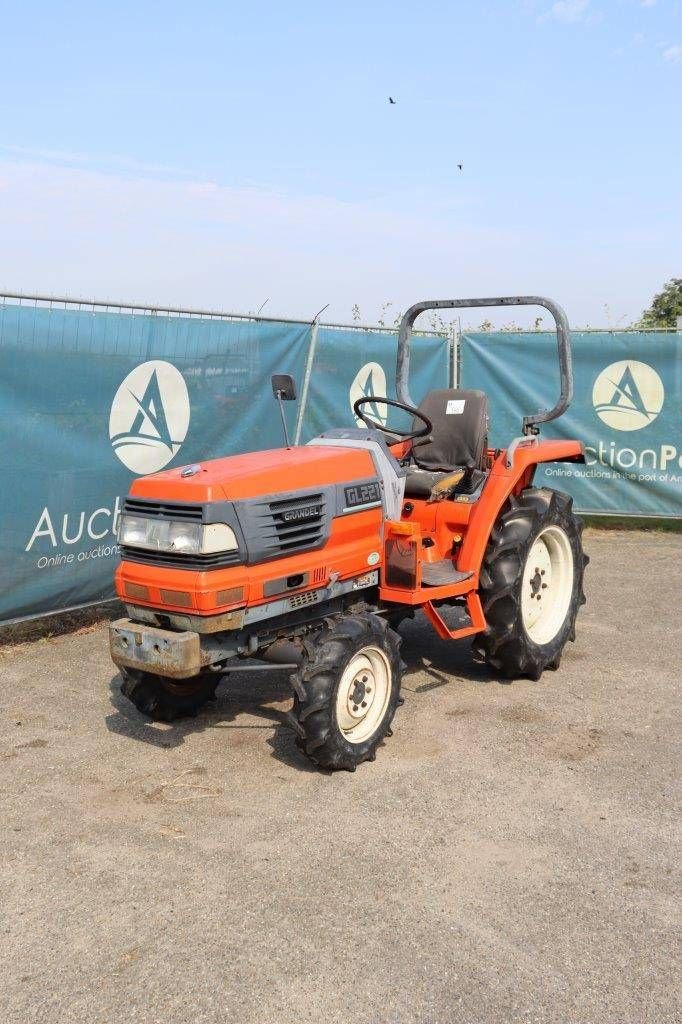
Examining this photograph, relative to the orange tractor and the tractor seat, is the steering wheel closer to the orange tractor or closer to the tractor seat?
the orange tractor

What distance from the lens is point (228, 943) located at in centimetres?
298

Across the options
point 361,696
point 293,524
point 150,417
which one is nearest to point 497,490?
point 293,524

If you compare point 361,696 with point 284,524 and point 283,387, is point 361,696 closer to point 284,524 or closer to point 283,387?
point 284,524

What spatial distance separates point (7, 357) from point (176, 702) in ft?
8.28

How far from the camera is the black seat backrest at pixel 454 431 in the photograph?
5.55m

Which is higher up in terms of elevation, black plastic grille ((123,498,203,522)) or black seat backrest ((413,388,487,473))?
black seat backrest ((413,388,487,473))

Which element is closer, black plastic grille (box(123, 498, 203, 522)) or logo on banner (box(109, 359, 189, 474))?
black plastic grille (box(123, 498, 203, 522))

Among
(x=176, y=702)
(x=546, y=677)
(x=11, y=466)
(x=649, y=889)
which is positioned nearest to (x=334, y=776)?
(x=176, y=702)

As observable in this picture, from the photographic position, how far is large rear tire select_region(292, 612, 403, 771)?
13.1 feet

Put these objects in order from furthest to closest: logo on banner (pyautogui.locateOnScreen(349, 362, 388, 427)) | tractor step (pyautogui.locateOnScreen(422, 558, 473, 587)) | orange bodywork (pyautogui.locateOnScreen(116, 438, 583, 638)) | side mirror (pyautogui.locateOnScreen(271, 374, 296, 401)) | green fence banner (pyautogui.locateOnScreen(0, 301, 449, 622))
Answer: logo on banner (pyautogui.locateOnScreen(349, 362, 388, 427)) < green fence banner (pyautogui.locateOnScreen(0, 301, 449, 622)) < tractor step (pyautogui.locateOnScreen(422, 558, 473, 587)) < side mirror (pyautogui.locateOnScreen(271, 374, 296, 401)) < orange bodywork (pyautogui.locateOnScreen(116, 438, 583, 638))

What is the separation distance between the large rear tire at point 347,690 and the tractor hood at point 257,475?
26.8 inches

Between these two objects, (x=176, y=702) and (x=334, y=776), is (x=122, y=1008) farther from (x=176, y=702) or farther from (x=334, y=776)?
(x=176, y=702)

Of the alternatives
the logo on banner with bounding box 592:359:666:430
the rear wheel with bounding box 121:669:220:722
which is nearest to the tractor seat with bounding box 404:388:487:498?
the rear wheel with bounding box 121:669:220:722

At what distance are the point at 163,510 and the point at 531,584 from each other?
2.43m
